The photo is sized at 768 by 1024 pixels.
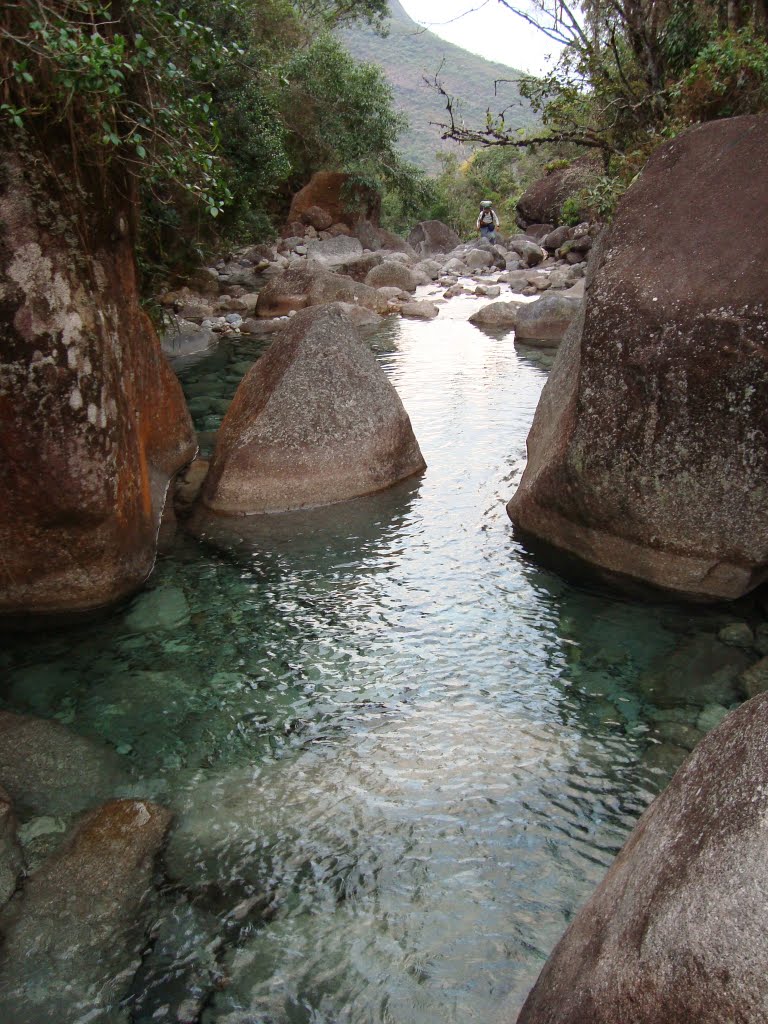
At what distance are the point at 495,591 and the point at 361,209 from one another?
91.9 feet

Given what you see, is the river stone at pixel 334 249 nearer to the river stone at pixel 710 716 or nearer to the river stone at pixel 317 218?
the river stone at pixel 317 218

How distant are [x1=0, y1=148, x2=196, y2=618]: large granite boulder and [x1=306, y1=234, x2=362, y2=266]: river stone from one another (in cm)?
2344

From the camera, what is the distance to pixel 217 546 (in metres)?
6.94

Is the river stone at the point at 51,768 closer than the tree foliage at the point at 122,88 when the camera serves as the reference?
Yes

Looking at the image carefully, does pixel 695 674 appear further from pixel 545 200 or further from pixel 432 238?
pixel 432 238

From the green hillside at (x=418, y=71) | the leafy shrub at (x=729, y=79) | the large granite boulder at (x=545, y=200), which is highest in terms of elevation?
the green hillside at (x=418, y=71)

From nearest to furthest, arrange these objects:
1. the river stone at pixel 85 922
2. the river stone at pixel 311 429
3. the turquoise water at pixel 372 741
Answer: the river stone at pixel 85 922, the turquoise water at pixel 372 741, the river stone at pixel 311 429

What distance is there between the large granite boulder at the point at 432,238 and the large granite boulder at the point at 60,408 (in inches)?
1226

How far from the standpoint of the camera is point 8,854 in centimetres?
352

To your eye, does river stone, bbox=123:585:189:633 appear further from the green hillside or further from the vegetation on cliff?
the green hillside

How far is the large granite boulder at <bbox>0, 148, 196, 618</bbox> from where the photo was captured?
200 inches

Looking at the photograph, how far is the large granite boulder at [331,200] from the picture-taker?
3075 cm

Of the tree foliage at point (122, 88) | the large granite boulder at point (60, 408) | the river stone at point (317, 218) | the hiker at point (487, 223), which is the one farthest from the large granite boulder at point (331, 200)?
the large granite boulder at point (60, 408)

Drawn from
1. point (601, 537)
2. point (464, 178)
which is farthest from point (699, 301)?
point (464, 178)
